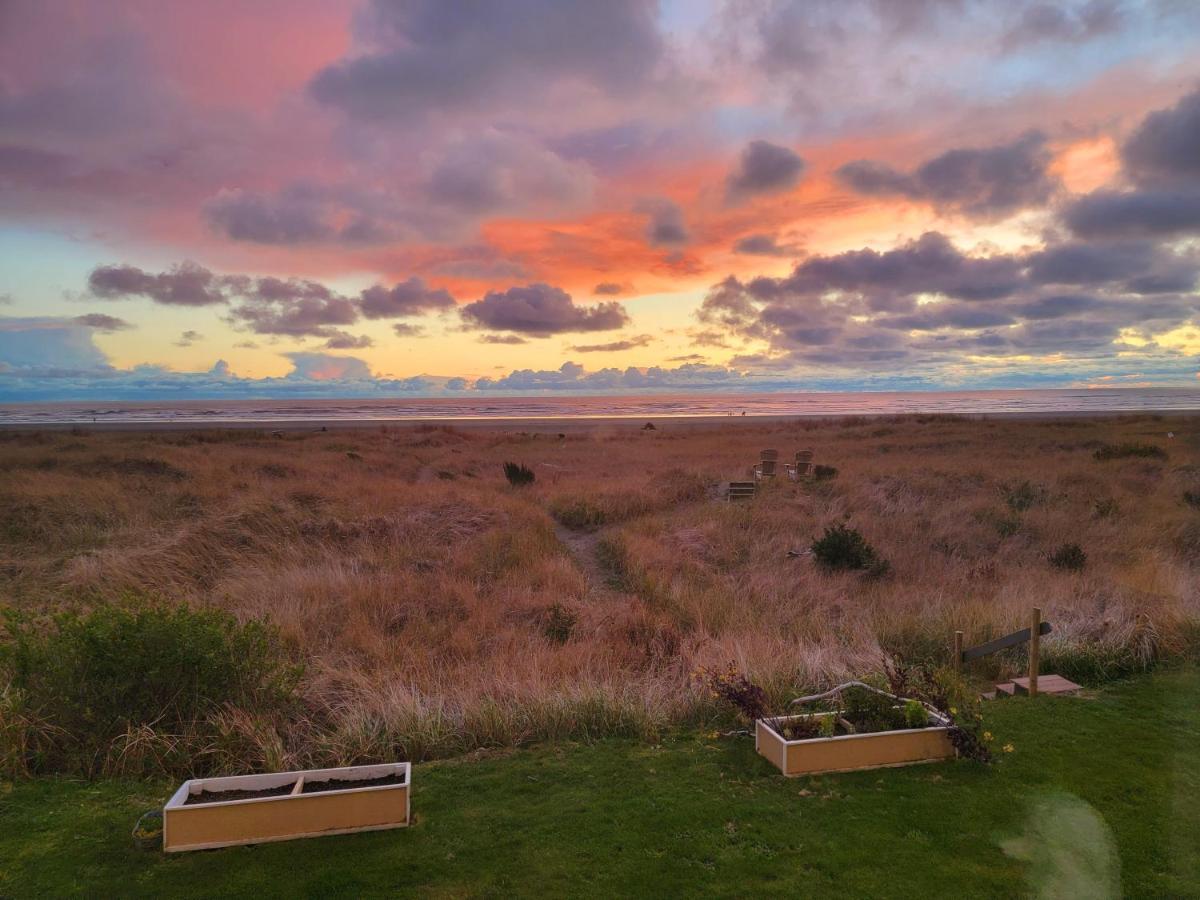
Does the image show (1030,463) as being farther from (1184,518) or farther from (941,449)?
(1184,518)

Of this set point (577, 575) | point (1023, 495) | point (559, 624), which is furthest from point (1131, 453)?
point (559, 624)

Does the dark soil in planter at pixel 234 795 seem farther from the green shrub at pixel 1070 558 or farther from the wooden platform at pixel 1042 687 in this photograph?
the green shrub at pixel 1070 558

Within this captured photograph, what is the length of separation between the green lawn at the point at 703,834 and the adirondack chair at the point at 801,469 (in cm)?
1690

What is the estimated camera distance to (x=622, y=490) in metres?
20.6

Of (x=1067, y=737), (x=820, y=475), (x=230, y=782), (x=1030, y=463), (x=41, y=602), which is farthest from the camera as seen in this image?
(x=1030, y=463)

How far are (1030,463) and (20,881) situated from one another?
28.4 metres

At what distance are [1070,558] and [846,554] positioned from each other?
3699 mm

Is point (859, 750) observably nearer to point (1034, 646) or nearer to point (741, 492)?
point (1034, 646)

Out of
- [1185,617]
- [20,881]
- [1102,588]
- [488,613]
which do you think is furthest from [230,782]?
[1102,588]

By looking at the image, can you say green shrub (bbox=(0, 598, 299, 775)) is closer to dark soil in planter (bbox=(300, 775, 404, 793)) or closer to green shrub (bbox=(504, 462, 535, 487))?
dark soil in planter (bbox=(300, 775, 404, 793))

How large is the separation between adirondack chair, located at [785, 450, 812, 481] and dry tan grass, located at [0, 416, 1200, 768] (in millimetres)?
1399

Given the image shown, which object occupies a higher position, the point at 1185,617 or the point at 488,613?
the point at 1185,617

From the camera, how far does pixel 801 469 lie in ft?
74.2

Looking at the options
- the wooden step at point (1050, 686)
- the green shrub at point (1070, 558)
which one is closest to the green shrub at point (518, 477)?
the green shrub at point (1070, 558)
